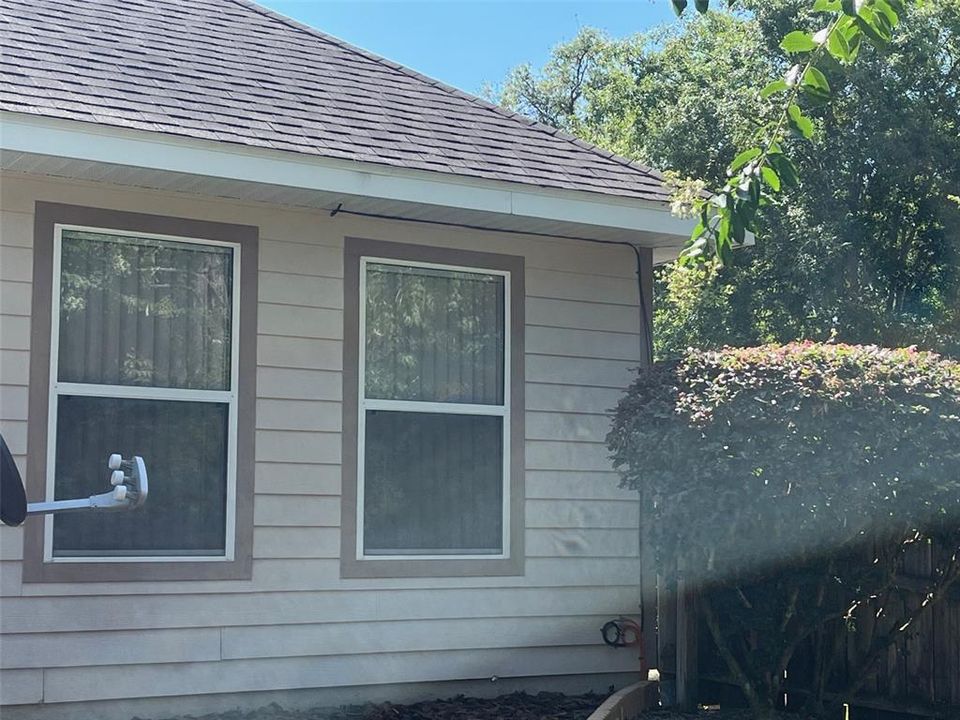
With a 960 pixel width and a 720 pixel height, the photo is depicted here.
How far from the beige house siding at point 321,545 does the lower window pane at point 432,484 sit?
0.20 meters

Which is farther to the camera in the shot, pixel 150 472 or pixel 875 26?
pixel 150 472

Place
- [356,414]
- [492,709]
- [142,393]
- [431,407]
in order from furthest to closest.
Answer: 1. [431,407]
2. [356,414]
3. [492,709]
4. [142,393]

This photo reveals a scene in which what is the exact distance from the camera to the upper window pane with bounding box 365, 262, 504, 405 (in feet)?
22.7

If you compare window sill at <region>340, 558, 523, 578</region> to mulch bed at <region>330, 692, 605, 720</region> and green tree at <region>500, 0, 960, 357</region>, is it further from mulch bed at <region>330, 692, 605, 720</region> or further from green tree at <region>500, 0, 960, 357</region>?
green tree at <region>500, 0, 960, 357</region>

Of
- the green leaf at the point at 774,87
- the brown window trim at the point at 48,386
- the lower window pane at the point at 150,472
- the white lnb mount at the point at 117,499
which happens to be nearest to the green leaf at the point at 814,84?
the green leaf at the point at 774,87

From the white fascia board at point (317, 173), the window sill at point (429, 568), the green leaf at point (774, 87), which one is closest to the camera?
the green leaf at point (774, 87)

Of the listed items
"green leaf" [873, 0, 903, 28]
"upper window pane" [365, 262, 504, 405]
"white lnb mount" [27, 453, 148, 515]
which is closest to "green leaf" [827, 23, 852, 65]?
"green leaf" [873, 0, 903, 28]

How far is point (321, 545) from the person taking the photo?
6.57 meters

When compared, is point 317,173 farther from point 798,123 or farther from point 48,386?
point 798,123

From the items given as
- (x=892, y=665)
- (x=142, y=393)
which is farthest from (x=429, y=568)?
(x=892, y=665)

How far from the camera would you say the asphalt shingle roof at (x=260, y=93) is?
19.9 ft

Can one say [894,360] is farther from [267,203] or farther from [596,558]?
[267,203]

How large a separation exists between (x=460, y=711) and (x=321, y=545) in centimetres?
117

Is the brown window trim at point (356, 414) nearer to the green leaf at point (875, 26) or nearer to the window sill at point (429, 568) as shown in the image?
the window sill at point (429, 568)
